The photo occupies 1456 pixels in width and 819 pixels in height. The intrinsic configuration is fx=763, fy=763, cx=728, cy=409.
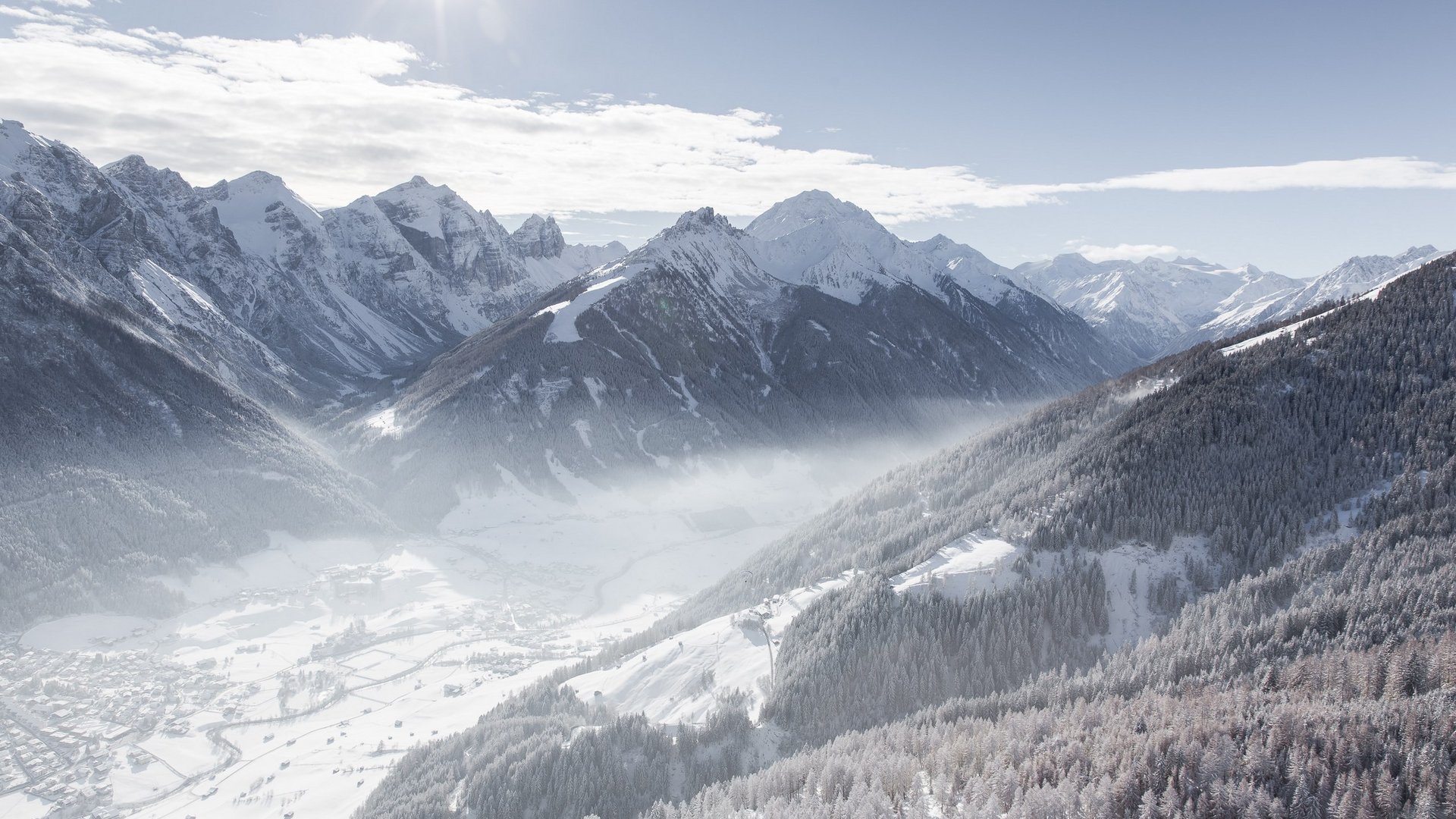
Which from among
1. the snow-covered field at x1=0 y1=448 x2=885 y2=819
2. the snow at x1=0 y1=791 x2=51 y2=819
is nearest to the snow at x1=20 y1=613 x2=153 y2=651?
the snow-covered field at x1=0 y1=448 x2=885 y2=819

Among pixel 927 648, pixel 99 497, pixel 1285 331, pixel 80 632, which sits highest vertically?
pixel 1285 331

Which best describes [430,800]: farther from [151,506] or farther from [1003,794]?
[151,506]

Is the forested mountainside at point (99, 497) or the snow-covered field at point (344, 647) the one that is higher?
the forested mountainside at point (99, 497)

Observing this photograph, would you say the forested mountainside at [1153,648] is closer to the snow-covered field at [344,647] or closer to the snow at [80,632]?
the snow-covered field at [344,647]

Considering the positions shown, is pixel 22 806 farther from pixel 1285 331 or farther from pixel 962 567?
pixel 1285 331

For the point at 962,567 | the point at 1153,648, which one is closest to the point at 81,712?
the point at 962,567

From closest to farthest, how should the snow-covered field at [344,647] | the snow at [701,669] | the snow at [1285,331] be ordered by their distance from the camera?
the snow at [701,669] → the snow-covered field at [344,647] → the snow at [1285,331]

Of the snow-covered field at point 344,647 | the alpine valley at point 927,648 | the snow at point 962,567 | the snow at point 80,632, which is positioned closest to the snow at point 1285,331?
the alpine valley at point 927,648

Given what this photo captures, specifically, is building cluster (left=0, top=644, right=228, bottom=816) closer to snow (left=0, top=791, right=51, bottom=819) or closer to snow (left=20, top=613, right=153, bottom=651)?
snow (left=0, top=791, right=51, bottom=819)
